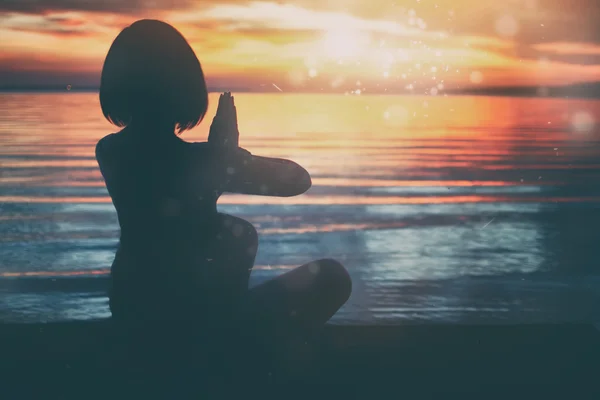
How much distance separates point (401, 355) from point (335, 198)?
628 centimetres

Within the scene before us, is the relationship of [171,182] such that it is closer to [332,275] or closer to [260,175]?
[260,175]

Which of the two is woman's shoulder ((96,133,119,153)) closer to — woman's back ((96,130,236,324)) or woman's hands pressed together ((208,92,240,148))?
woman's back ((96,130,236,324))

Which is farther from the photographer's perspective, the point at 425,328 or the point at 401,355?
the point at 425,328

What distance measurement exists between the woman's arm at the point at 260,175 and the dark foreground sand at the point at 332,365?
517mm

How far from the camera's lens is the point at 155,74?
1.78 metres

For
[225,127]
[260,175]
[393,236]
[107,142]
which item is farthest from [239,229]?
[393,236]

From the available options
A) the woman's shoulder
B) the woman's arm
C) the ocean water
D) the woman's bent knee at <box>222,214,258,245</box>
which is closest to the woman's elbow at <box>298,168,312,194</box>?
the woman's arm

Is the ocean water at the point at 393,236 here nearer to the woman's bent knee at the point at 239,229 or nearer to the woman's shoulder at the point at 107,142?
the woman's bent knee at the point at 239,229

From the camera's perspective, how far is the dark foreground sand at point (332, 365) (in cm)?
211

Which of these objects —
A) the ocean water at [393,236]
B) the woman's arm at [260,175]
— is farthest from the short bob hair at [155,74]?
the ocean water at [393,236]

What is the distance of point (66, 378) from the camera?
255cm

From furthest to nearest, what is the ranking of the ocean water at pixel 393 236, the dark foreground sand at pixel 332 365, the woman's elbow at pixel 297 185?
the ocean water at pixel 393 236 → the dark foreground sand at pixel 332 365 → the woman's elbow at pixel 297 185

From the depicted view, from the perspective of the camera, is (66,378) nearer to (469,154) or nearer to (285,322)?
(285,322)

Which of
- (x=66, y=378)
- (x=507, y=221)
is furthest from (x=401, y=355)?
(x=507, y=221)
